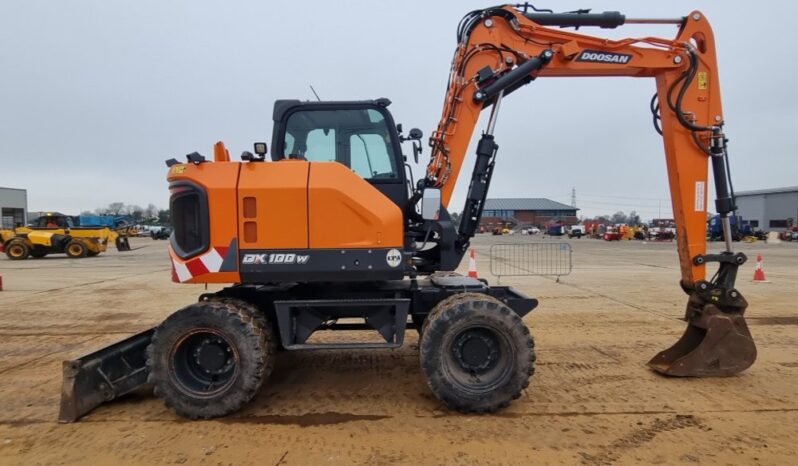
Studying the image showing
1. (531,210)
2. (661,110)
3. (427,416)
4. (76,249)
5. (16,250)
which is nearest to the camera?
(427,416)

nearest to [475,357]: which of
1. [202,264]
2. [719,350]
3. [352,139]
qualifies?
[352,139]

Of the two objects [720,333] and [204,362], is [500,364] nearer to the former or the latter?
[720,333]

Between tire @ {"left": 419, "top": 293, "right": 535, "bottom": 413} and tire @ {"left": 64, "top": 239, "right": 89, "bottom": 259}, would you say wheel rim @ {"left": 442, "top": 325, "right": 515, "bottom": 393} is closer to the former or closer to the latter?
tire @ {"left": 419, "top": 293, "right": 535, "bottom": 413}

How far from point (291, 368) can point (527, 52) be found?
14.8 ft

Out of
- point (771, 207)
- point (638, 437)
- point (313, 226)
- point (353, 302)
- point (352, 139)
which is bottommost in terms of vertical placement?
point (638, 437)

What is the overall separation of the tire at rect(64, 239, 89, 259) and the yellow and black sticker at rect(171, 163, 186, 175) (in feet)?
79.9

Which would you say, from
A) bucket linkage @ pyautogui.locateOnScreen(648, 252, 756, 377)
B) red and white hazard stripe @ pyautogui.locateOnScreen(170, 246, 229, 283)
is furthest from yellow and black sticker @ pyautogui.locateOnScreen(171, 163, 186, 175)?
bucket linkage @ pyautogui.locateOnScreen(648, 252, 756, 377)

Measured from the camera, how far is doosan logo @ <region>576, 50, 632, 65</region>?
512 centimetres

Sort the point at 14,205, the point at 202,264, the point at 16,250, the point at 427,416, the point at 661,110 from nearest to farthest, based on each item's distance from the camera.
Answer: the point at 427,416
the point at 202,264
the point at 661,110
the point at 16,250
the point at 14,205

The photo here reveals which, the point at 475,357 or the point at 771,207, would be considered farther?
the point at 771,207

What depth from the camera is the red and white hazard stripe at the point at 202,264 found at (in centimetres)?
435

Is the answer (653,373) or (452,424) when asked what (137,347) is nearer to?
(452,424)

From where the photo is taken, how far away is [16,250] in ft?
76.7

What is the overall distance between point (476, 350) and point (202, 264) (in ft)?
8.72
